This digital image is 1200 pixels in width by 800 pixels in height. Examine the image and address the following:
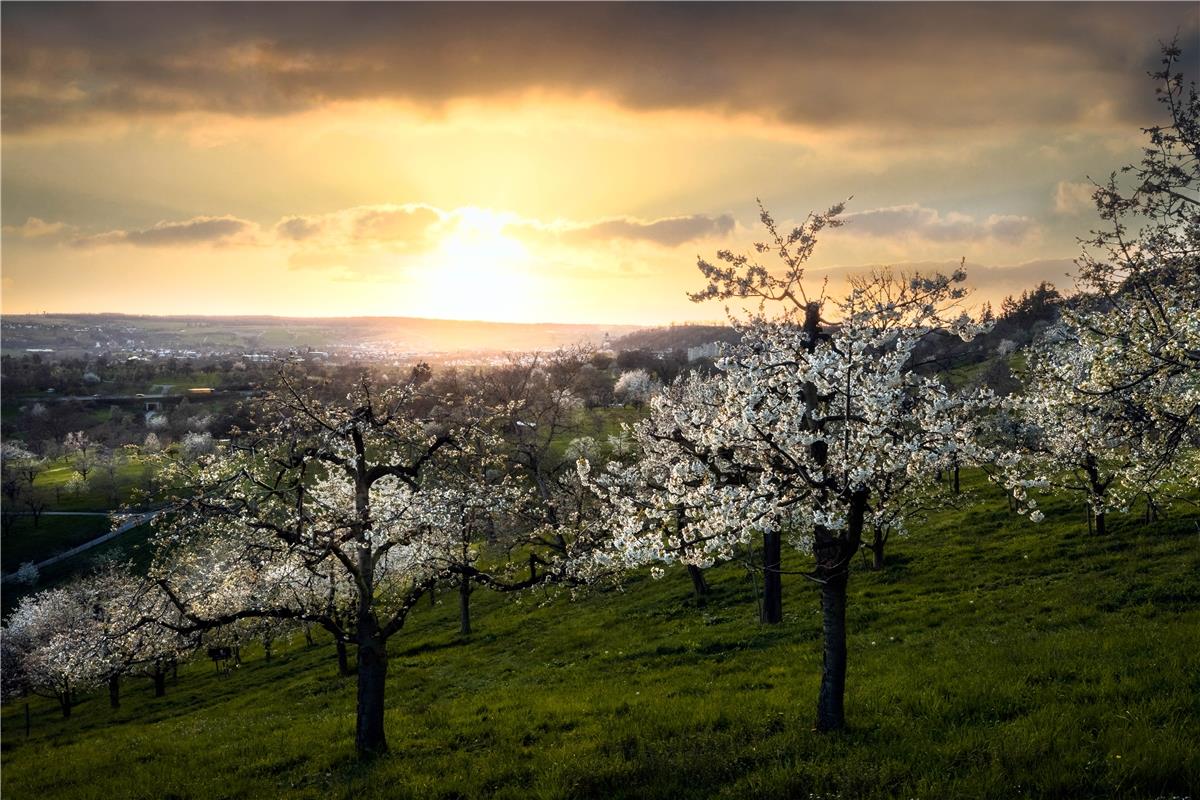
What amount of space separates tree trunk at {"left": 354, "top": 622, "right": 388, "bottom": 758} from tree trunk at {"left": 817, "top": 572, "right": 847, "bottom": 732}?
1104 centimetres

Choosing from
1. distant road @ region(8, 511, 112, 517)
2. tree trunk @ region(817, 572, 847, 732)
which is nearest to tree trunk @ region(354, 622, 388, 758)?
tree trunk @ region(817, 572, 847, 732)

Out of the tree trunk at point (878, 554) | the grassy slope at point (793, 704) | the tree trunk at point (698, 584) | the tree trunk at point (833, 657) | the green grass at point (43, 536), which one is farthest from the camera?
the green grass at point (43, 536)

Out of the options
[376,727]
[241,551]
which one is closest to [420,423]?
[241,551]

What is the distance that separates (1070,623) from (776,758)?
47.3ft

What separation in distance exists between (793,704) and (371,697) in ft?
35.9

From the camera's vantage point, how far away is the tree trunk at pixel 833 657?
13.3 metres

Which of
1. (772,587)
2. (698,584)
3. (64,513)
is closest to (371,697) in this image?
(772,587)

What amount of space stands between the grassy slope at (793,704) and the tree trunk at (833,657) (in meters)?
0.42

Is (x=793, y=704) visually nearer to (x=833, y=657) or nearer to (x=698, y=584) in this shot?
(x=833, y=657)

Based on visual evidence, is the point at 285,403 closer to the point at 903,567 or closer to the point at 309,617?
the point at 309,617

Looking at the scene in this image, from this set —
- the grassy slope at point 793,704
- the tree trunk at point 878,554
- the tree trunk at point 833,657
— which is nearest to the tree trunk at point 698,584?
the grassy slope at point 793,704

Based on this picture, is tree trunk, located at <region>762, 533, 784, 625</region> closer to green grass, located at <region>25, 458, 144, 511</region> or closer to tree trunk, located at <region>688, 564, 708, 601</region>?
tree trunk, located at <region>688, 564, 708, 601</region>

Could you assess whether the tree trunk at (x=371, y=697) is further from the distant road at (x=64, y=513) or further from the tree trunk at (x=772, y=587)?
the distant road at (x=64, y=513)

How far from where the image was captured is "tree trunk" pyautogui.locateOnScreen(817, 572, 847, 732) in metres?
13.3
